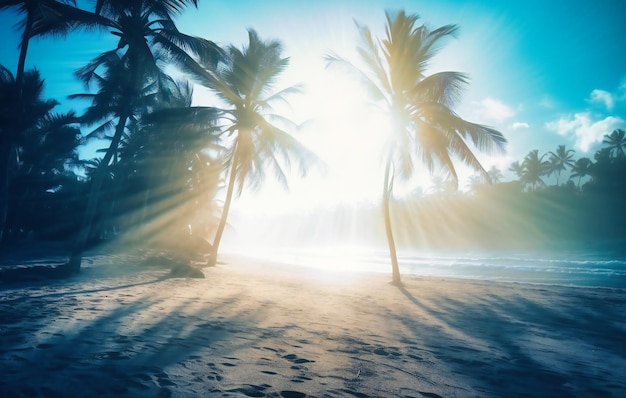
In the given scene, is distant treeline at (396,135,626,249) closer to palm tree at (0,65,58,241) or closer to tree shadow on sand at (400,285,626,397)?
tree shadow on sand at (400,285,626,397)

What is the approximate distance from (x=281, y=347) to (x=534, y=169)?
2378 inches

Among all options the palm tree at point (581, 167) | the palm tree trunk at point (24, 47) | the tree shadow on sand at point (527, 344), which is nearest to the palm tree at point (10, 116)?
the palm tree trunk at point (24, 47)

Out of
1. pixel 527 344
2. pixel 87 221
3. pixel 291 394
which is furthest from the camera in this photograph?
pixel 87 221

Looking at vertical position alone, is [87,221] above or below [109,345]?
above

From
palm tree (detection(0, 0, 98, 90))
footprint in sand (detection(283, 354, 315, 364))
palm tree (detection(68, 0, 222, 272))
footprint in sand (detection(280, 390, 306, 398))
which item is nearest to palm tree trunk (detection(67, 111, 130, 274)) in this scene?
palm tree (detection(68, 0, 222, 272))

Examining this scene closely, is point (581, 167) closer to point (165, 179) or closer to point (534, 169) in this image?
point (534, 169)

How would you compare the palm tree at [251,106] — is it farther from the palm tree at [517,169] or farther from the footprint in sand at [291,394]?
the palm tree at [517,169]

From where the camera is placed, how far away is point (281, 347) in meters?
3.03

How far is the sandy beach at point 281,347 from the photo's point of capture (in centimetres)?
209

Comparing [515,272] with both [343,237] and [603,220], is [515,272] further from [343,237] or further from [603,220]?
[343,237]

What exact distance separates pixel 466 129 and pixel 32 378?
11126mm

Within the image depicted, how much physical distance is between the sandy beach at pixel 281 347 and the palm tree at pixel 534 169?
5366 centimetres

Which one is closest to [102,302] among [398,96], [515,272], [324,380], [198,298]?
[198,298]

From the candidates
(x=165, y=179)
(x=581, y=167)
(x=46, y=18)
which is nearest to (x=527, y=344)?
(x=46, y=18)
